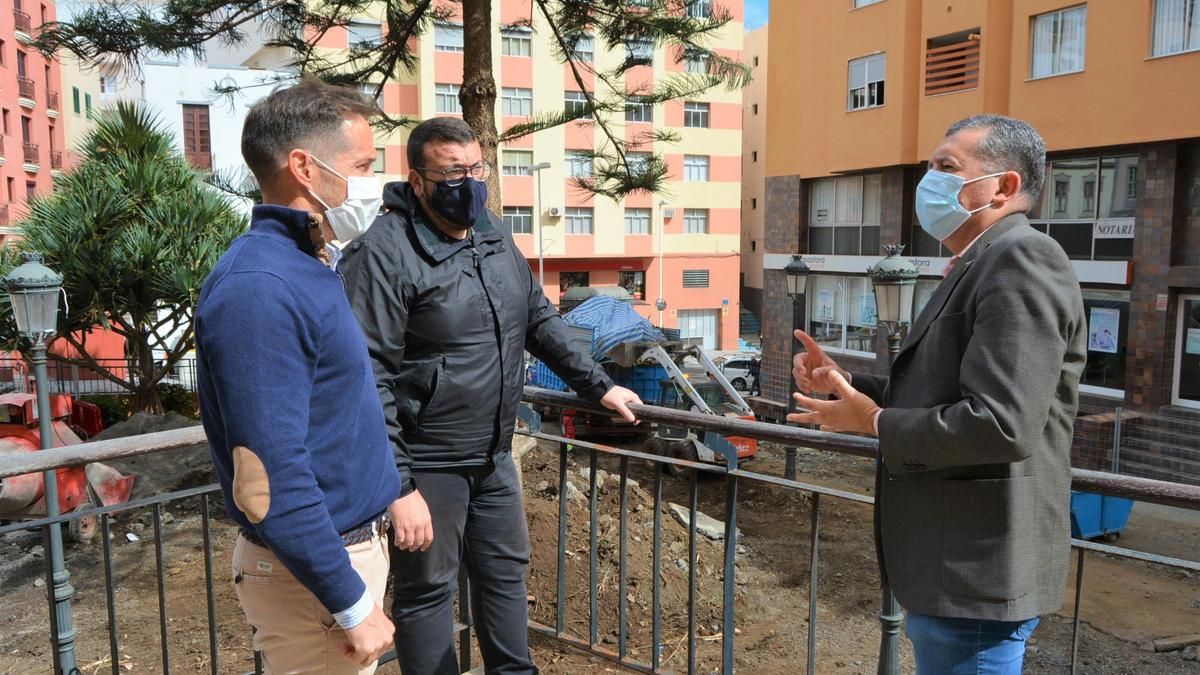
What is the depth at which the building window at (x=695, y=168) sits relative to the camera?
39.4 metres

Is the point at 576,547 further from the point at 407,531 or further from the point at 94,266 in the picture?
the point at 94,266

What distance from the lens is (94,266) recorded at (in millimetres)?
11812

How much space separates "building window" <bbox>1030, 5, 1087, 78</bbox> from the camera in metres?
16.6

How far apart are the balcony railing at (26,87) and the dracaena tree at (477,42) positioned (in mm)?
33344

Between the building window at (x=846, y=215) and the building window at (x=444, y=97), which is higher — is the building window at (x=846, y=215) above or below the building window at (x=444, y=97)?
below

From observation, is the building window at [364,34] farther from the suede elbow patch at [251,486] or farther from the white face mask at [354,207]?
the suede elbow patch at [251,486]

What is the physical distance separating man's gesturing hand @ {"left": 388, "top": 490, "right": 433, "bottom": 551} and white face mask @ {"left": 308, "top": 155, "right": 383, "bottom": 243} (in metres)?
0.73

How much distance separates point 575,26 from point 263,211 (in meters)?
5.81

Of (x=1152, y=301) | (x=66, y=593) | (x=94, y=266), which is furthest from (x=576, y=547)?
(x=1152, y=301)

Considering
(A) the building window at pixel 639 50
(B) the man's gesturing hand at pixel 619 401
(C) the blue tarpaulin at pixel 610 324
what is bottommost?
(C) the blue tarpaulin at pixel 610 324

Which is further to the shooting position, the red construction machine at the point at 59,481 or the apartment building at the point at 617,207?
the apartment building at the point at 617,207

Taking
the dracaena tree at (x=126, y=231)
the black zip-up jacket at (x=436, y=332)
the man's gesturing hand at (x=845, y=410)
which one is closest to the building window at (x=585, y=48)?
the black zip-up jacket at (x=436, y=332)

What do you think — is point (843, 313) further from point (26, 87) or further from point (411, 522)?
point (26, 87)

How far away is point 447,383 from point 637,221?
1447 inches
